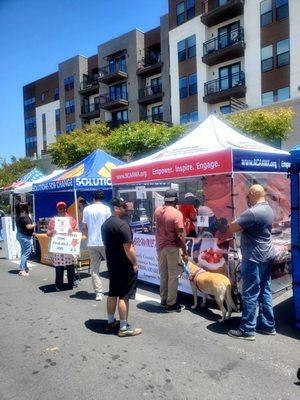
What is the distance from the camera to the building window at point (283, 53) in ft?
66.6

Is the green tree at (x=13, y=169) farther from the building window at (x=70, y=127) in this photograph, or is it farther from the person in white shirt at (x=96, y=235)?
the person in white shirt at (x=96, y=235)

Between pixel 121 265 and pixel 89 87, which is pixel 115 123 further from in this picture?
pixel 121 265

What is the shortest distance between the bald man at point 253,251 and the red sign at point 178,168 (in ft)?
4.22

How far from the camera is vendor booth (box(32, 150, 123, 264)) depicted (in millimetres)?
9781

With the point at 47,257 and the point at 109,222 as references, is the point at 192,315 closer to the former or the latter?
the point at 109,222

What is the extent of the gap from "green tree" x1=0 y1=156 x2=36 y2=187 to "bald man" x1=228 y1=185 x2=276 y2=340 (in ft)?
106

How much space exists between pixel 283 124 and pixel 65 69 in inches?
1261

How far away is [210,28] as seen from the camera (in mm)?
24844

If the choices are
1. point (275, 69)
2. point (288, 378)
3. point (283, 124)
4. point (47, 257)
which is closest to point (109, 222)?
point (288, 378)

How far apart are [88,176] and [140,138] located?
1085 centimetres

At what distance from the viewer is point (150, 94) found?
103ft

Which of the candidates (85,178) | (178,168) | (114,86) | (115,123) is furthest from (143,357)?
(114,86)

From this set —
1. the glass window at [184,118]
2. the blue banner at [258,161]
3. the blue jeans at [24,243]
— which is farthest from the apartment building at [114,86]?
the blue banner at [258,161]

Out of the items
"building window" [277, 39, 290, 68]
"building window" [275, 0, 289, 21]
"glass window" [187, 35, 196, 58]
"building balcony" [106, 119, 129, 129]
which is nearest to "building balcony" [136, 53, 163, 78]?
"glass window" [187, 35, 196, 58]
